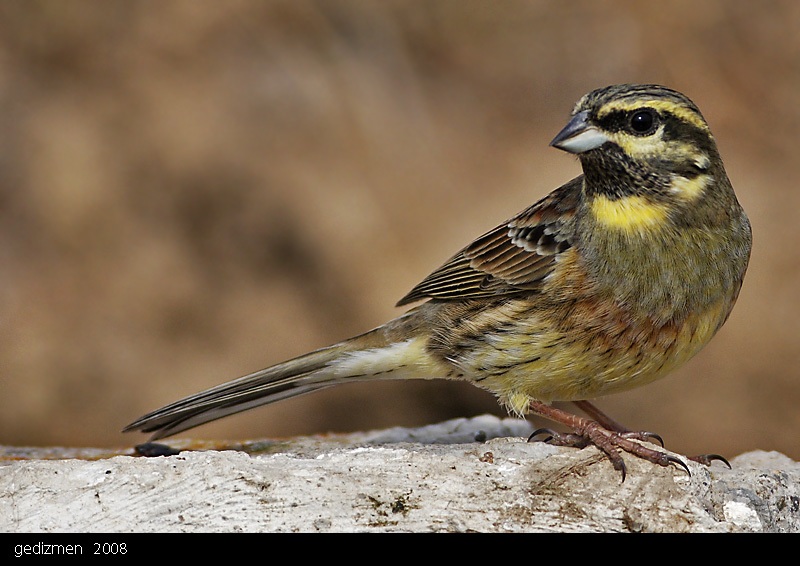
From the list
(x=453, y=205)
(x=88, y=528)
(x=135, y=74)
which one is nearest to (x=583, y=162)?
(x=88, y=528)

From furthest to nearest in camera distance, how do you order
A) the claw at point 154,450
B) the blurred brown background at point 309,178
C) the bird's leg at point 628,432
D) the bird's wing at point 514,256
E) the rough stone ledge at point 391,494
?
the blurred brown background at point 309,178 → the claw at point 154,450 → the bird's wing at point 514,256 → the bird's leg at point 628,432 → the rough stone ledge at point 391,494

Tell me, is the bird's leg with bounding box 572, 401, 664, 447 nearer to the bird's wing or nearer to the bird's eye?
the bird's wing

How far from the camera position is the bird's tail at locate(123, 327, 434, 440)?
211 inches

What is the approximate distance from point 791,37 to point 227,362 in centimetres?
542

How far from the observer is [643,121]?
4520 millimetres

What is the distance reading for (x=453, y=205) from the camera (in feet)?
29.5

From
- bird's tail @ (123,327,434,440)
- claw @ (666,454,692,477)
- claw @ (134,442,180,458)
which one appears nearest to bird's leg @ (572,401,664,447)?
claw @ (666,454,692,477)

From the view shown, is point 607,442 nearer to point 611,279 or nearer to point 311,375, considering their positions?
point 611,279

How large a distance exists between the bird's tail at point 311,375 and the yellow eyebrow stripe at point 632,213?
121cm

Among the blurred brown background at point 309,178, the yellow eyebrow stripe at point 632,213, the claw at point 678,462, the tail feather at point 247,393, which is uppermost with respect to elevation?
the blurred brown background at point 309,178

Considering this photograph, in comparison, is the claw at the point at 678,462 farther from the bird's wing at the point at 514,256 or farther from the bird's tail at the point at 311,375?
the bird's tail at the point at 311,375

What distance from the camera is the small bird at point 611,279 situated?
14.9 feet

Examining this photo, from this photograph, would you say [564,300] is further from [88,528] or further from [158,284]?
[158,284]

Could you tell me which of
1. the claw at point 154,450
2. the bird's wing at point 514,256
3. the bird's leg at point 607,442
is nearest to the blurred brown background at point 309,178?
the bird's wing at point 514,256
